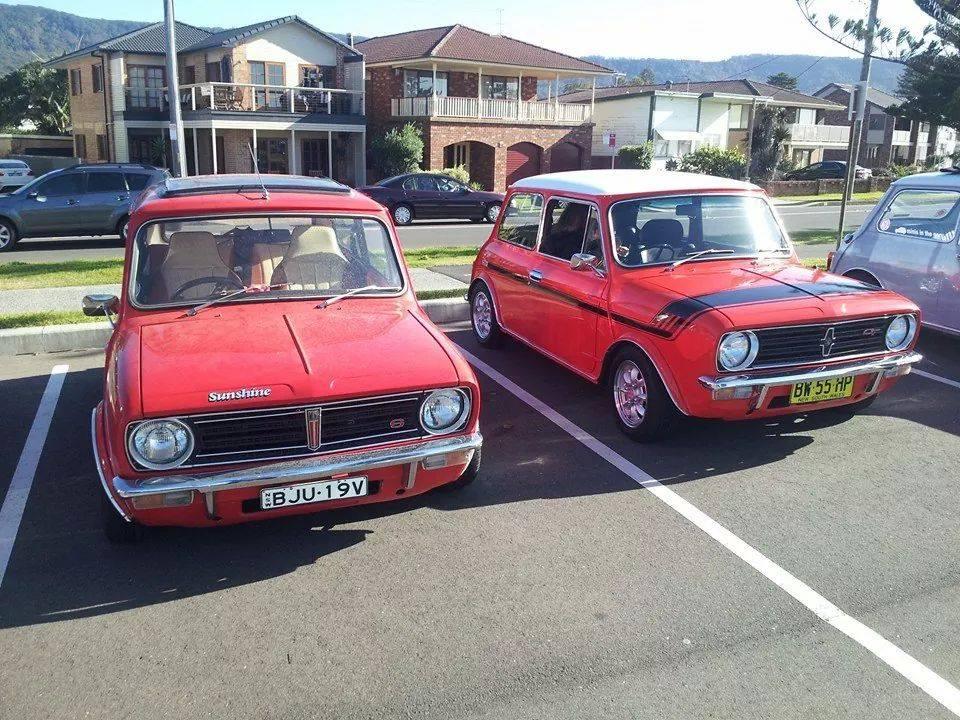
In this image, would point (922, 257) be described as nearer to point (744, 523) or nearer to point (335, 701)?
point (744, 523)

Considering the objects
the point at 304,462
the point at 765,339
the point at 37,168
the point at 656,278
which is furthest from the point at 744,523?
the point at 37,168

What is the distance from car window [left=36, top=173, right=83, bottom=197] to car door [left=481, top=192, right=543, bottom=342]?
11.8 m

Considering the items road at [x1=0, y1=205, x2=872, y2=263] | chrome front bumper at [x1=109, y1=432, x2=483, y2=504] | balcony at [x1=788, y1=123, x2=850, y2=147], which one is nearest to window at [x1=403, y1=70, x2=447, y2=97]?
road at [x1=0, y1=205, x2=872, y2=263]

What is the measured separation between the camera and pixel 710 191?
22.6ft

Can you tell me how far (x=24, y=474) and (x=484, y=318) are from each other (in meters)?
4.59

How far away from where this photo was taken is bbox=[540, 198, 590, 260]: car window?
705 cm

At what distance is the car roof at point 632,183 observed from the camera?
22.4ft

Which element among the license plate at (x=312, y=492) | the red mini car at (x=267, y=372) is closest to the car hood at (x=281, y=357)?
the red mini car at (x=267, y=372)

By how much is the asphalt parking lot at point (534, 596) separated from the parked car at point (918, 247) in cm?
262

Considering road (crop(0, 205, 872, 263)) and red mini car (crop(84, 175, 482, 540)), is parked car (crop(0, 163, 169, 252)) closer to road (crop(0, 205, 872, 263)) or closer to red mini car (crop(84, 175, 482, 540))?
road (crop(0, 205, 872, 263))

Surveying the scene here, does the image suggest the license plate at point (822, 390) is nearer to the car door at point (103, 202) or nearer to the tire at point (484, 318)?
the tire at point (484, 318)

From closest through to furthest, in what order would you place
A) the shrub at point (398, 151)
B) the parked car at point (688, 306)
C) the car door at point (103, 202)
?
the parked car at point (688, 306) → the car door at point (103, 202) → the shrub at point (398, 151)

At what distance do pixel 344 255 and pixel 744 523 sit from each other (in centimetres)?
290

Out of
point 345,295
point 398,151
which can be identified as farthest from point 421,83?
point 345,295
